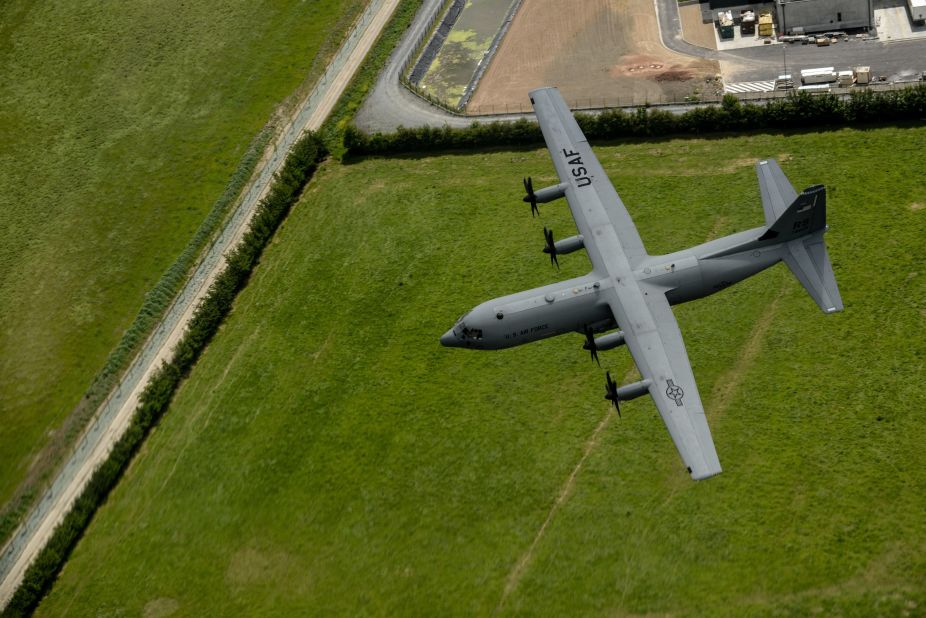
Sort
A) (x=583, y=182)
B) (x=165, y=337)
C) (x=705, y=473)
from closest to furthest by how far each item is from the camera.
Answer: (x=705, y=473) < (x=583, y=182) < (x=165, y=337)

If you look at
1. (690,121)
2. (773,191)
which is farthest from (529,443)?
(690,121)

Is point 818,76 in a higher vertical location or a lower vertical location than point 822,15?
lower

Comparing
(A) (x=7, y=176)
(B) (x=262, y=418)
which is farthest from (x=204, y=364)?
(A) (x=7, y=176)

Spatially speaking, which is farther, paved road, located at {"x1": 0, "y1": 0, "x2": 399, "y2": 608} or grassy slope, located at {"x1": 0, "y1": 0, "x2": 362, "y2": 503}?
grassy slope, located at {"x1": 0, "y1": 0, "x2": 362, "y2": 503}

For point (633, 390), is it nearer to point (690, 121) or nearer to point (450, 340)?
point (450, 340)

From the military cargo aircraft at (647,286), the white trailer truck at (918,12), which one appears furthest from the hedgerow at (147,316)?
the white trailer truck at (918,12)

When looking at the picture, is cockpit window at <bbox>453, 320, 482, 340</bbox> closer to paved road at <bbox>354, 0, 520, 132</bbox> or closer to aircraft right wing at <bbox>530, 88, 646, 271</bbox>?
aircraft right wing at <bbox>530, 88, 646, 271</bbox>

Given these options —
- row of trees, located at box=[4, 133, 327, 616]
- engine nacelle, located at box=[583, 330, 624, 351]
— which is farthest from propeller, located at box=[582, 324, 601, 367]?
row of trees, located at box=[4, 133, 327, 616]
